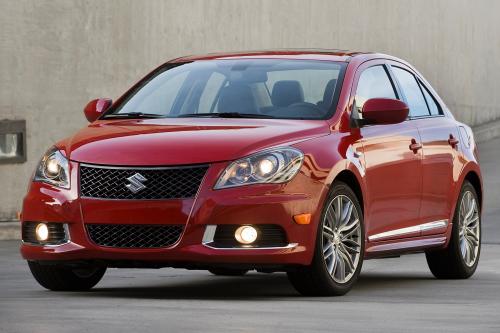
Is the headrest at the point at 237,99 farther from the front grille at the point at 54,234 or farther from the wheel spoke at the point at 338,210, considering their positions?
the front grille at the point at 54,234

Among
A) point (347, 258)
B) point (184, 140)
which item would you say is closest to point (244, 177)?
point (184, 140)

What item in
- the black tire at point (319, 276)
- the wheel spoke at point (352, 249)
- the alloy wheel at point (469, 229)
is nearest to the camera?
the black tire at point (319, 276)

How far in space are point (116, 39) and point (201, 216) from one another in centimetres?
966

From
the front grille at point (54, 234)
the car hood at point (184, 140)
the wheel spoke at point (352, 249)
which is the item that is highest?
the car hood at point (184, 140)

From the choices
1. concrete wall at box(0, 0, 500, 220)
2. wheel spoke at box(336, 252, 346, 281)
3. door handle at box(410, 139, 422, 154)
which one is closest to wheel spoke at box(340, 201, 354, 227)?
wheel spoke at box(336, 252, 346, 281)

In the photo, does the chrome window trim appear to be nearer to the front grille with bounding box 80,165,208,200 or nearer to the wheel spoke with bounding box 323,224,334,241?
the wheel spoke with bounding box 323,224,334,241

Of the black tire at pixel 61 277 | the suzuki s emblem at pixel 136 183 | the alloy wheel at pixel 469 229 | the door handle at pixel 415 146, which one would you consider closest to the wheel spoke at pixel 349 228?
the door handle at pixel 415 146

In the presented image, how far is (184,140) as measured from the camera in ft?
31.7

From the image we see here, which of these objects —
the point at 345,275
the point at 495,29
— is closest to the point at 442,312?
the point at 345,275

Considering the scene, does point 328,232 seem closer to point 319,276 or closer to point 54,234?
point 319,276

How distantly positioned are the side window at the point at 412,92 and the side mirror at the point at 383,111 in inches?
42.3

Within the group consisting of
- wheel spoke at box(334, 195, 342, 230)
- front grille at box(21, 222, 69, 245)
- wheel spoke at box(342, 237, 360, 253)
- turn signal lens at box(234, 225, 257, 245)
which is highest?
Answer: wheel spoke at box(334, 195, 342, 230)

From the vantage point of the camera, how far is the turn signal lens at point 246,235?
9.46 meters

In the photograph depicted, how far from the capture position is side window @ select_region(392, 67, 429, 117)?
38.9ft
